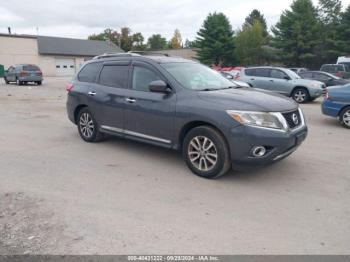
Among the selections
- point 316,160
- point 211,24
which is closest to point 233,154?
point 316,160

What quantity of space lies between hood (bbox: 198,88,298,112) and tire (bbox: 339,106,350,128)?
182 inches

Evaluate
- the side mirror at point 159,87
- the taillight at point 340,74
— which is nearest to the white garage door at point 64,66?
the taillight at point 340,74

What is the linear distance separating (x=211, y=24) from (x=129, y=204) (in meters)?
51.6

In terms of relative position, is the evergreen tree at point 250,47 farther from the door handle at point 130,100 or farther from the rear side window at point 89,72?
the door handle at point 130,100

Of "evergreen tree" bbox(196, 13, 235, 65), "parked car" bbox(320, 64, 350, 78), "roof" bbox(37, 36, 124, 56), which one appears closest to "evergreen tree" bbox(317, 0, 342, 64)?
"evergreen tree" bbox(196, 13, 235, 65)

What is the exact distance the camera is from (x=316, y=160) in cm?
595

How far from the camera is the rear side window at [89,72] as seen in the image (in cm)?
687

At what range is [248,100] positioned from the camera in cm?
485

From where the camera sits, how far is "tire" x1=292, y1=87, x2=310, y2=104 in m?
14.7

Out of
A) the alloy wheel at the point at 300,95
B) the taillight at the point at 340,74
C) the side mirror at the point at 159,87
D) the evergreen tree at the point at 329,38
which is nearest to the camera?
the side mirror at the point at 159,87

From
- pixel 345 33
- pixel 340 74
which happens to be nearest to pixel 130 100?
pixel 340 74

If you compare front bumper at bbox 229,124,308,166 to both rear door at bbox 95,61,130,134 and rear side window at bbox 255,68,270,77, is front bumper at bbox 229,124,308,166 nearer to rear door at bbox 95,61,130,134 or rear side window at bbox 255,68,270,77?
rear door at bbox 95,61,130,134

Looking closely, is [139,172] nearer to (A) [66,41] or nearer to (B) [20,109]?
(B) [20,109]

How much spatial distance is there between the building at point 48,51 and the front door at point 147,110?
41985 mm
